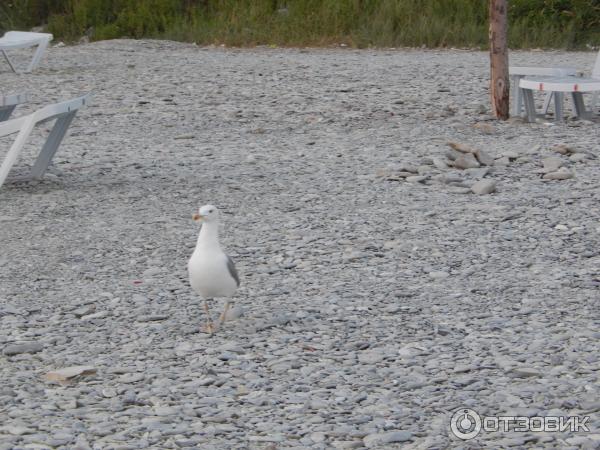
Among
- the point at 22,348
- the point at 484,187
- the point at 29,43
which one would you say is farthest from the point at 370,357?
the point at 29,43

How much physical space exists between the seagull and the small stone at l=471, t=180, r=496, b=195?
2.69 meters

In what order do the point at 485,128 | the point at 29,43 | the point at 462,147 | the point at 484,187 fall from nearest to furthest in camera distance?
the point at 484,187 → the point at 462,147 → the point at 485,128 → the point at 29,43

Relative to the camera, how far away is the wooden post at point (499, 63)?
377 inches

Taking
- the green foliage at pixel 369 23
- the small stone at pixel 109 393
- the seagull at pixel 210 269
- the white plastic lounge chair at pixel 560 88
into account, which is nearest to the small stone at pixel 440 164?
the white plastic lounge chair at pixel 560 88

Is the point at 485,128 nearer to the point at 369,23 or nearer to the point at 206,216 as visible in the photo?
the point at 206,216

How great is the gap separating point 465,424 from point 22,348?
1795mm

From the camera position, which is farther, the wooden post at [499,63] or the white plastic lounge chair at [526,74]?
the white plastic lounge chair at [526,74]

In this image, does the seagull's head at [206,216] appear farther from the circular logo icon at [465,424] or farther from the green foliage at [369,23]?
the green foliage at [369,23]

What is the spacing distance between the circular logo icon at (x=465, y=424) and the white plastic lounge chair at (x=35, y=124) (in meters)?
4.04

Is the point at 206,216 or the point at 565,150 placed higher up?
the point at 206,216

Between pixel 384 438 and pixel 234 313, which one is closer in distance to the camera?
pixel 384 438

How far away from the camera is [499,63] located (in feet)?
31.5

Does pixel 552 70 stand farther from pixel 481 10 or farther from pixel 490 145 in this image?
pixel 481 10

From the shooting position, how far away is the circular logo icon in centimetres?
344
